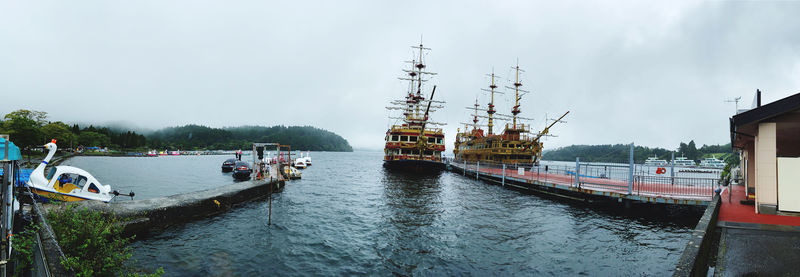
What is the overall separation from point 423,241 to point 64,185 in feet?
53.5

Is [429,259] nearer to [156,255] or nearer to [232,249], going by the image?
[232,249]

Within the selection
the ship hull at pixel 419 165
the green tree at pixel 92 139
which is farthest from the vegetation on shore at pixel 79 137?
the ship hull at pixel 419 165

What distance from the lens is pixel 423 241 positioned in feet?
38.3

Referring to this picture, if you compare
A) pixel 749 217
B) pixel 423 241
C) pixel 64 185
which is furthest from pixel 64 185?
pixel 749 217

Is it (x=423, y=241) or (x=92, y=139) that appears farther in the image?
(x=92, y=139)

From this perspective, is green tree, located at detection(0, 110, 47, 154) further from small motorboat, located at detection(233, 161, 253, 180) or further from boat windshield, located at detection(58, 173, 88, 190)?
boat windshield, located at detection(58, 173, 88, 190)

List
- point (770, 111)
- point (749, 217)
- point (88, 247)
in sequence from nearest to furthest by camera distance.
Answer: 1. point (88, 247)
2. point (770, 111)
3. point (749, 217)

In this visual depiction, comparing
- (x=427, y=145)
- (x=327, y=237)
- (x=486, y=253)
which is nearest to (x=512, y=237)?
(x=486, y=253)

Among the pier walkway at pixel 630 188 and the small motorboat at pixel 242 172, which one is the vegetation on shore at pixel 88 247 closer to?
the pier walkway at pixel 630 188

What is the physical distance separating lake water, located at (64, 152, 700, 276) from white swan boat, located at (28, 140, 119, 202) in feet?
21.9

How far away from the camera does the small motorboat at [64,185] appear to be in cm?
1345

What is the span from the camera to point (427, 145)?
43.3 metres

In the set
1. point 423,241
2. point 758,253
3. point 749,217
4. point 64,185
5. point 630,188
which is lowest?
point 423,241

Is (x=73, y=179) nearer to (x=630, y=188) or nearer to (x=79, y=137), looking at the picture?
(x=630, y=188)
